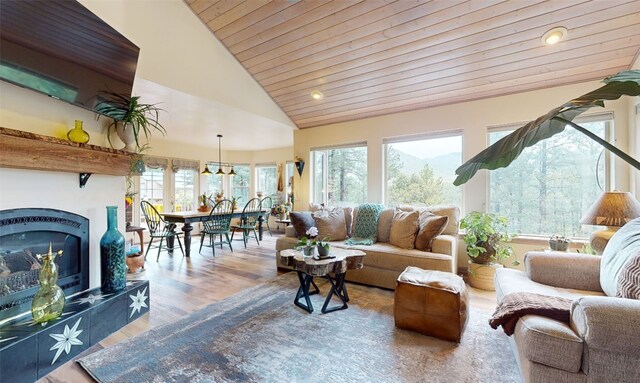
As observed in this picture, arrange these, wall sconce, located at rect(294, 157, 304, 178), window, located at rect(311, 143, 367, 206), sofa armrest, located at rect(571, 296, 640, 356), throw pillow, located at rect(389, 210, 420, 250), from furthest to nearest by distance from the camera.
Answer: wall sconce, located at rect(294, 157, 304, 178)
window, located at rect(311, 143, 367, 206)
throw pillow, located at rect(389, 210, 420, 250)
sofa armrest, located at rect(571, 296, 640, 356)

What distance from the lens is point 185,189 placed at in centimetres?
659

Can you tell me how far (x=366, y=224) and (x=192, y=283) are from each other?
2.37 meters

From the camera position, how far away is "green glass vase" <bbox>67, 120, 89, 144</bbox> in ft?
6.66

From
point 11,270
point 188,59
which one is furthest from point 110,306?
point 188,59

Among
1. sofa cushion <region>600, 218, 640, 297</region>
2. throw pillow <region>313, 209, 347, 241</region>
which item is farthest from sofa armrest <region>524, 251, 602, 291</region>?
throw pillow <region>313, 209, 347, 241</region>

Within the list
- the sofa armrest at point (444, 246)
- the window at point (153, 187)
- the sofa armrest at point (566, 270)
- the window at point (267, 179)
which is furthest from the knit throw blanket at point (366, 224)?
the window at point (153, 187)

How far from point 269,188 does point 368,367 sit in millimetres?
6120

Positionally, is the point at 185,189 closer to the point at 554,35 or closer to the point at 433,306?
the point at 433,306

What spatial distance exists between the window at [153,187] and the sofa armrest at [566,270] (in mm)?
6652

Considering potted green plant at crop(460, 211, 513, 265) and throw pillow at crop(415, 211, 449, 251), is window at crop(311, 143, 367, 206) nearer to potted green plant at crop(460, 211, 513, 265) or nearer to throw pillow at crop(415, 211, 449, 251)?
throw pillow at crop(415, 211, 449, 251)

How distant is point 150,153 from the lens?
5.81 m

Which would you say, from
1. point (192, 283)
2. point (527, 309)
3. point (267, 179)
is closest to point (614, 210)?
point (527, 309)

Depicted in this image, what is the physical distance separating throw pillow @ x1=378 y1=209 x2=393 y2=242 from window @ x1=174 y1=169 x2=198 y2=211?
508 cm

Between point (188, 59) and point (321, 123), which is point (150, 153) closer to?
point (188, 59)
